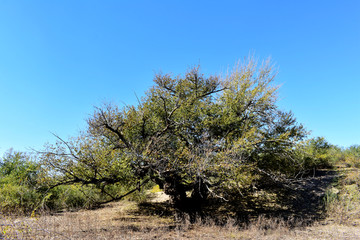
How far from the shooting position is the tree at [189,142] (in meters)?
8.78

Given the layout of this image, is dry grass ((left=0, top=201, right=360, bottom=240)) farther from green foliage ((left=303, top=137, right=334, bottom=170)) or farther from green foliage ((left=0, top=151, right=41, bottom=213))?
green foliage ((left=303, top=137, right=334, bottom=170))

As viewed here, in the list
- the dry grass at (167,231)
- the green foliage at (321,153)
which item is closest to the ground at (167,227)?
the dry grass at (167,231)

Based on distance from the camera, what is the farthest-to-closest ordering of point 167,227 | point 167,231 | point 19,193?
1. point 19,193
2. point 167,227
3. point 167,231

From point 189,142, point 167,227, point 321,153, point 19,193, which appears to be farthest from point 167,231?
point 321,153

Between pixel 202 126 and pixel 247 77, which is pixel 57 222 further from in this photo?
pixel 247 77

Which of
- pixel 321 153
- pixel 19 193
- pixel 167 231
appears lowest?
pixel 167 231

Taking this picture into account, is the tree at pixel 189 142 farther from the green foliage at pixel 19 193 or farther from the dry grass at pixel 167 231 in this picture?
the green foliage at pixel 19 193

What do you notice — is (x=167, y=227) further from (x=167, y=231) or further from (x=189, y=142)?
(x=189, y=142)

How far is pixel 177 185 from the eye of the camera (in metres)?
11.2

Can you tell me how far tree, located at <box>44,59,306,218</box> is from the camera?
878 cm

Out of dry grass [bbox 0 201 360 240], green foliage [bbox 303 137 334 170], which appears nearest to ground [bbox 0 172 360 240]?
dry grass [bbox 0 201 360 240]

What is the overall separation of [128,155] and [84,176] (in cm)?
227

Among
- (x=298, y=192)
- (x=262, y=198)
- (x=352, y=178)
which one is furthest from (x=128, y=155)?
(x=352, y=178)

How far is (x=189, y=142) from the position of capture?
1100cm
